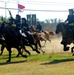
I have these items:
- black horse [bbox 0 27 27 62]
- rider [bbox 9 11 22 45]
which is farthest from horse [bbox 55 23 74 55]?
black horse [bbox 0 27 27 62]

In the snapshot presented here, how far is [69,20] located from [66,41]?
1446 millimetres

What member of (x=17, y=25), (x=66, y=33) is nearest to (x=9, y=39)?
(x=17, y=25)

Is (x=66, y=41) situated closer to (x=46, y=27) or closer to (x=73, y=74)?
(x=73, y=74)

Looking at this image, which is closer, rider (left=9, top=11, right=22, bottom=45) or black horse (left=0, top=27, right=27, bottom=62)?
black horse (left=0, top=27, right=27, bottom=62)

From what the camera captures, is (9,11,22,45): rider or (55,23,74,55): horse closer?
(9,11,22,45): rider

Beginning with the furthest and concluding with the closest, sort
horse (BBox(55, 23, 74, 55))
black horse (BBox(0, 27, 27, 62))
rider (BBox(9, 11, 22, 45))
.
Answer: horse (BBox(55, 23, 74, 55)) < rider (BBox(9, 11, 22, 45)) < black horse (BBox(0, 27, 27, 62))

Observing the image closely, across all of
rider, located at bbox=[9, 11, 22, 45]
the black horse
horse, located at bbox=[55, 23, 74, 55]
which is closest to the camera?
the black horse

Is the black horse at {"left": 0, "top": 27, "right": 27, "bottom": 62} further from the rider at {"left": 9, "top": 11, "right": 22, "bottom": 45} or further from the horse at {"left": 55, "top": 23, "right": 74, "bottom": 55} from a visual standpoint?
the horse at {"left": 55, "top": 23, "right": 74, "bottom": 55}

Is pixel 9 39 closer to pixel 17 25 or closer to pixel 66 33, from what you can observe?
pixel 17 25

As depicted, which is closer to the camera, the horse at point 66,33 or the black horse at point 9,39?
the black horse at point 9,39

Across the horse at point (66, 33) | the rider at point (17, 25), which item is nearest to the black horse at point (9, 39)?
the rider at point (17, 25)

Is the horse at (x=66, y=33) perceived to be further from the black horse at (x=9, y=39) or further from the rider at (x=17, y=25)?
the black horse at (x=9, y=39)

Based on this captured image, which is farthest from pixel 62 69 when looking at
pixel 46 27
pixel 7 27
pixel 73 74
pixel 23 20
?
pixel 46 27

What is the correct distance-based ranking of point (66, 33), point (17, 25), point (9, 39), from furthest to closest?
point (66, 33), point (17, 25), point (9, 39)
